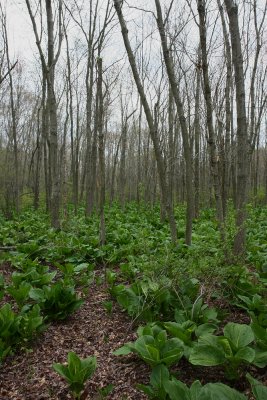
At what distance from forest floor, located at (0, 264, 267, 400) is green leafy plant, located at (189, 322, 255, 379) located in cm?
20

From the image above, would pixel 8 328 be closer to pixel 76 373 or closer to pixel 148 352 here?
pixel 76 373

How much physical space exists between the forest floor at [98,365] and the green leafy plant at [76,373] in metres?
0.08

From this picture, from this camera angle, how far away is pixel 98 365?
2889mm

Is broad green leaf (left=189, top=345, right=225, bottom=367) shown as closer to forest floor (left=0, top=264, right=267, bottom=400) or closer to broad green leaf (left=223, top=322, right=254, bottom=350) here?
broad green leaf (left=223, top=322, right=254, bottom=350)

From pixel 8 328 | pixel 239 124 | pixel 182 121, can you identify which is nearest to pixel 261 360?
pixel 8 328

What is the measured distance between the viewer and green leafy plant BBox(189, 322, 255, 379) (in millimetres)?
2361

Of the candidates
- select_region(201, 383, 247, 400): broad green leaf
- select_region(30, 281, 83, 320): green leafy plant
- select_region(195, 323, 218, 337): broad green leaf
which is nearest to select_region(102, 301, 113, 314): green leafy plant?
select_region(30, 281, 83, 320): green leafy plant

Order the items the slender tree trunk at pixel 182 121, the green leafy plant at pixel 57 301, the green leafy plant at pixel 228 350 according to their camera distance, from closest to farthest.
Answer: the green leafy plant at pixel 228 350 < the green leafy plant at pixel 57 301 < the slender tree trunk at pixel 182 121

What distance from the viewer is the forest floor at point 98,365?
256 centimetres

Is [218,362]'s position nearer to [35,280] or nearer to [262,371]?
[262,371]

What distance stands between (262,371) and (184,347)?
24.0 inches

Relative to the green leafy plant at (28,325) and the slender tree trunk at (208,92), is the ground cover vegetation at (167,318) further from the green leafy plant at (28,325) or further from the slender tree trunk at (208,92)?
the slender tree trunk at (208,92)

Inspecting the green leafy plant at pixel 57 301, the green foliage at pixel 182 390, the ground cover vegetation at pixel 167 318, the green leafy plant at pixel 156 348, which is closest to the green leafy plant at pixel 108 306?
the ground cover vegetation at pixel 167 318

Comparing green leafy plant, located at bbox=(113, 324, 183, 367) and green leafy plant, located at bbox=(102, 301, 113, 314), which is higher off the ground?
green leafy plant, located at bbox=(113, 324, 183, 367)
